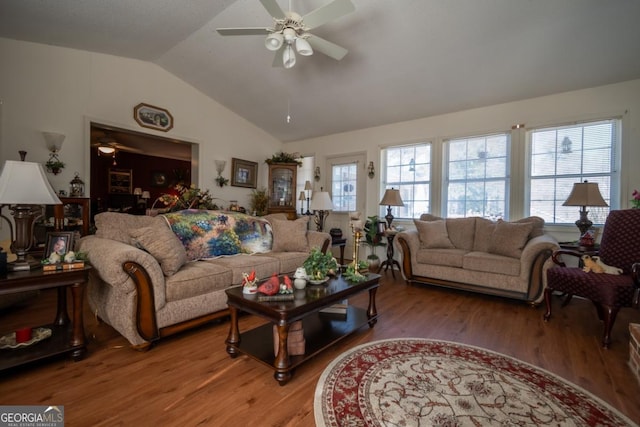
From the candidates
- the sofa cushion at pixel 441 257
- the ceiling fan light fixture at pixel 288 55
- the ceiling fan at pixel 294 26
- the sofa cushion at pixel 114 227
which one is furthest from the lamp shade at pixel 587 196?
the sofa cushion at pixel 114 227

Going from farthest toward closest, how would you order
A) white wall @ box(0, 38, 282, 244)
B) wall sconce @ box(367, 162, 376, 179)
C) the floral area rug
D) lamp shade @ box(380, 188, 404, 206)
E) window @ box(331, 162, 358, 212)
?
window @ box(331, 162, 358, 212), wall sconce @ box(367, 162, 376, 179), lamp shade @ box(380, 188, 404, 206), white wall @ box(0, 38, 282, 244), the floral area rug

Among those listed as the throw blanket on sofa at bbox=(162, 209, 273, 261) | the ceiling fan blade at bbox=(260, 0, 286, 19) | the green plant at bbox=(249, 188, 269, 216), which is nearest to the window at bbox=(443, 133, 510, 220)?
the throw blanket on sofa at bbox=(162, 209, 273, 261)

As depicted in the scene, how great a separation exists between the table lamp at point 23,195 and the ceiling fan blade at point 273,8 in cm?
194

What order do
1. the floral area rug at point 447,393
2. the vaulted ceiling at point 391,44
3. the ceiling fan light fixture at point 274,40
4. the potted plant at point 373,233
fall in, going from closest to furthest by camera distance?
the floral area rug at point 447,393 → the ceiling fan light fixture at point 274,40 → the vaulted ceiling at point 391,44 → the potted plant at point 373,233

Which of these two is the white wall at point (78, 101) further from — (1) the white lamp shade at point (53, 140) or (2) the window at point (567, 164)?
(2) the window at point (567, 164)

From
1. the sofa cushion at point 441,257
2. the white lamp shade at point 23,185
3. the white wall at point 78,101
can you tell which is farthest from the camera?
the sofa cushion at point 441,257

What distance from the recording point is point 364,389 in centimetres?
162

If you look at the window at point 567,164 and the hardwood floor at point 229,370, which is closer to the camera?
the hardwood floor at point 229,370

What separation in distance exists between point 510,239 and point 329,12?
3155 millimetres

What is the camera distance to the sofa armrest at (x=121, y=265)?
1912 mm

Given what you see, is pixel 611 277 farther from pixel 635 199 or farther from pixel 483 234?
pixel 483 234

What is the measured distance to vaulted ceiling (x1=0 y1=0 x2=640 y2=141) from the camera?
2.73 metres

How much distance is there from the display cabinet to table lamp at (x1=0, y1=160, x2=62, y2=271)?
4123 mm

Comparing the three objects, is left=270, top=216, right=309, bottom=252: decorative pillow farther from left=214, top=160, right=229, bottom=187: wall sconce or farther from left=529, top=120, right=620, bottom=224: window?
left=529, top=120, right=620, bottom=224: window
